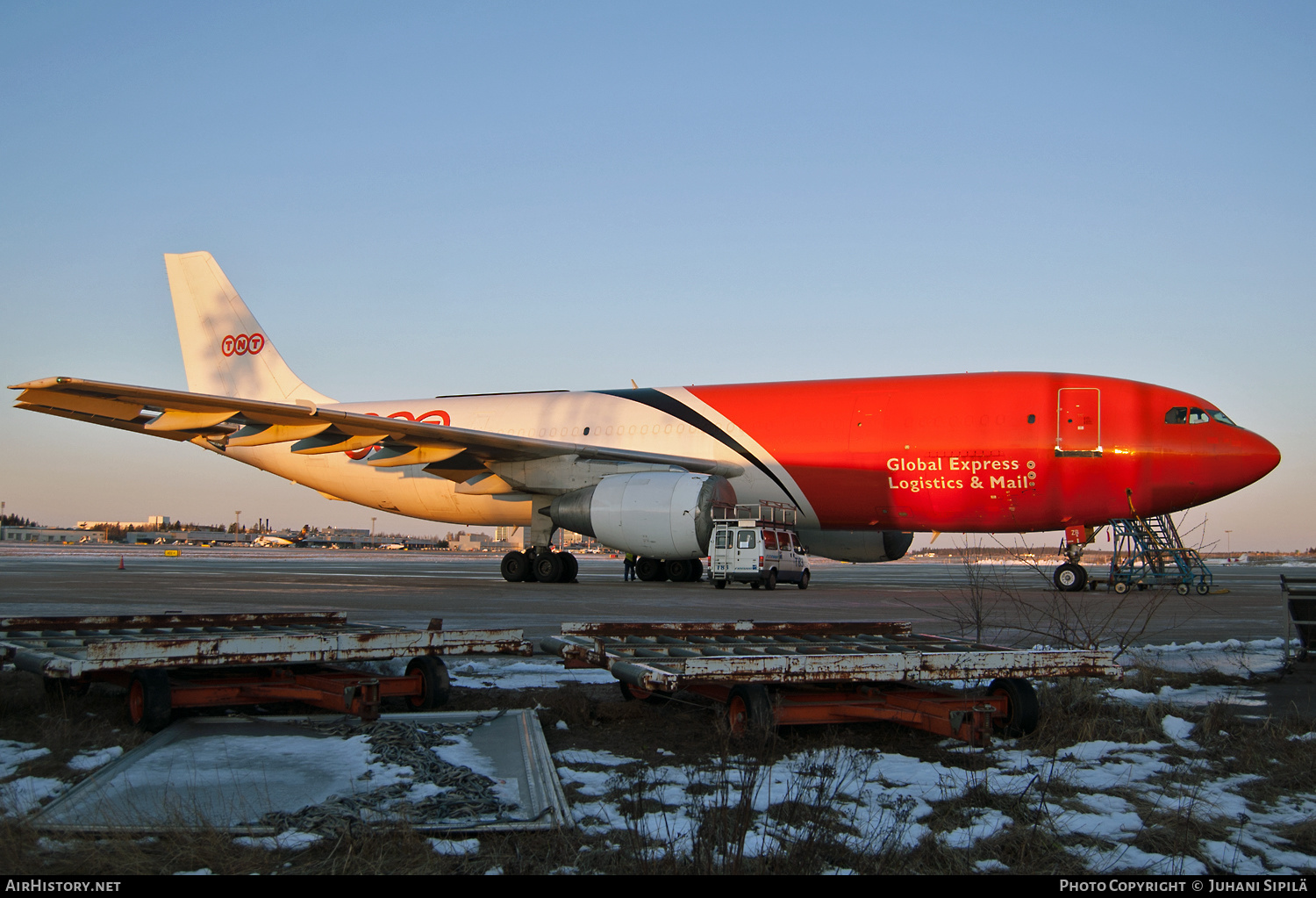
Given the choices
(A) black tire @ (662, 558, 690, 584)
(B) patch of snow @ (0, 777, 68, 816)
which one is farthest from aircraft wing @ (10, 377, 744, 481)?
(B) patch of snow @ (0, 777, 68, 816)

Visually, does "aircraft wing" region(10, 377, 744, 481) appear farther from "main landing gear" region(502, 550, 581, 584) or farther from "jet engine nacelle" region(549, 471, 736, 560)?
"main landing gear" region(502, 550, 581, 584)

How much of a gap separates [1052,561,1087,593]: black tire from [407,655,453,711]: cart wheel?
13.5m

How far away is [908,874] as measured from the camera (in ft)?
8.52

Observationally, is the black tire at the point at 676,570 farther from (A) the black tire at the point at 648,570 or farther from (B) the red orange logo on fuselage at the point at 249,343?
(B) the red orange logo on fuselage at the point at 249,343

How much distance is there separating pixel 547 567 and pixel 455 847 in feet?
52.3

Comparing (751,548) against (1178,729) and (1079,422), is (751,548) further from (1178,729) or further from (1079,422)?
(1178,729)

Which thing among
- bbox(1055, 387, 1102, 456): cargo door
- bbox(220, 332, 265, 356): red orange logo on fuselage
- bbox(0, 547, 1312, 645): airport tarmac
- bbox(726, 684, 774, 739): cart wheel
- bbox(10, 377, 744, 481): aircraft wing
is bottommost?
bbox(0, 547, 1312, 645): airport tarmac

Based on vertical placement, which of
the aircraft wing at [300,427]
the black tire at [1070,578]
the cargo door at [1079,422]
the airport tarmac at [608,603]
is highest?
the cargo door at [1079,422]

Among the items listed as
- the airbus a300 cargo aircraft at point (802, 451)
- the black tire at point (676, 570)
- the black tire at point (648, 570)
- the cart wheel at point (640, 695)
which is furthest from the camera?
the black tire at point (648, 570)

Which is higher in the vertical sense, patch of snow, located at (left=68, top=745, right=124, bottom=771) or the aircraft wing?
the aircraft wing

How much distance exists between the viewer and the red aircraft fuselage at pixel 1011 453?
15523 millimetres

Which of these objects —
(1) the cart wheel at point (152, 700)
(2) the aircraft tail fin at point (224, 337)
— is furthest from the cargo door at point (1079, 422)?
(2) the aircraft tail fin at point (224, 337)

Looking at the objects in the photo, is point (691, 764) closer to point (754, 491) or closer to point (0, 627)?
point (0, 627)

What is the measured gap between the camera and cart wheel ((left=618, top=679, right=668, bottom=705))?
4.83 metres
